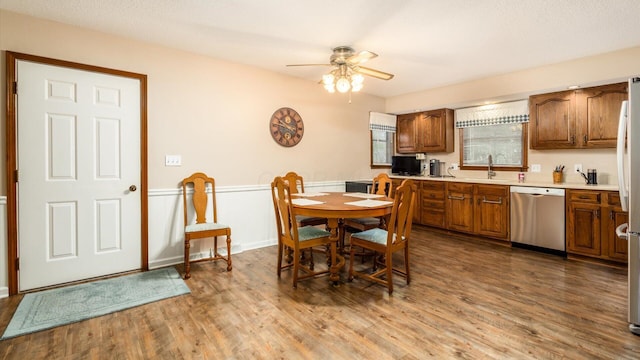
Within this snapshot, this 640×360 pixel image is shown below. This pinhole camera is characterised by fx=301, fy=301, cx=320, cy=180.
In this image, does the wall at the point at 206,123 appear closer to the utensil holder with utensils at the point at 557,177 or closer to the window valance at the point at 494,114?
the window valance at the point at 494,114

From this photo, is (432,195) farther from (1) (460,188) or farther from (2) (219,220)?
(2) (219,220)

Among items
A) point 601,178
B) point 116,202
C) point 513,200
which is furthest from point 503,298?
point 116,202

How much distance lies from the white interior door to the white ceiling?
25.0 inches

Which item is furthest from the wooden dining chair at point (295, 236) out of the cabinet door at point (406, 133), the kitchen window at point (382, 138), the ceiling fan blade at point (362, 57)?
the cabinet door at point (406, 133)

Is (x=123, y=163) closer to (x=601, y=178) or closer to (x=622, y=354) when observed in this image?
(x=622, y=354)

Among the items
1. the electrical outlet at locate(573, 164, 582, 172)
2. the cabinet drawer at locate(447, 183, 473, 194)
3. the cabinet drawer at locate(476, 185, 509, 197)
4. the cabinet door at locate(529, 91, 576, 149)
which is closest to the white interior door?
the cabinet drawer at locate(447, 183, 473, 194)

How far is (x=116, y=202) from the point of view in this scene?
10.1ft

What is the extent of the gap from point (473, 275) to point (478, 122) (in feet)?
9.69

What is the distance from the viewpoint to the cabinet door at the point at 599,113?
3559mm

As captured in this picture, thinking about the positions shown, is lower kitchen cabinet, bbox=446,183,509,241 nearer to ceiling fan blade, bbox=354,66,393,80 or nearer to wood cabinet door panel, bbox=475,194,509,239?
wood cabinet door panel, bbox=475,194,509,239

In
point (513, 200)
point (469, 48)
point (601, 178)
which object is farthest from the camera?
point (513, 200)

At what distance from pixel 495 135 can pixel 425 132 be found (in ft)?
3.72

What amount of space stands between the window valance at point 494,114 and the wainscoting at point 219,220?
2.90 meters

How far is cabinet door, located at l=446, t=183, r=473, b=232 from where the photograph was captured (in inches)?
181
